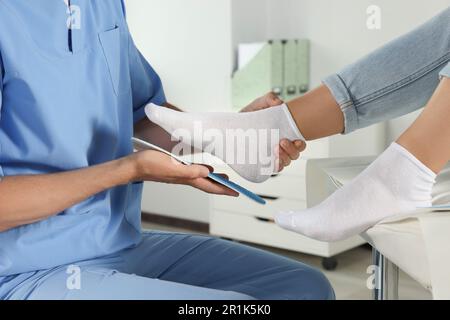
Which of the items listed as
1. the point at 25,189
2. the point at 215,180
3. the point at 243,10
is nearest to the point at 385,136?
the point at 243,10

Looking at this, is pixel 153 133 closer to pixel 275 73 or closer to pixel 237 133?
pixel 237 133

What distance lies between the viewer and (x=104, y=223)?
0.99 metres

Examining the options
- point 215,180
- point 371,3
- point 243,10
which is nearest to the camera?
point 215,180

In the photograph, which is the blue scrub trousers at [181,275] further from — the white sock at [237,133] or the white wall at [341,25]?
the white wall at [341,25]

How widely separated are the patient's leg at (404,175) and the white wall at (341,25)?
1.66 m

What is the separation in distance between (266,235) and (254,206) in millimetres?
117

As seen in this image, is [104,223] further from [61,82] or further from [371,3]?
[371,3]

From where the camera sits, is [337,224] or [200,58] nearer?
[337,224]

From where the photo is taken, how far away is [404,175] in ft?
2.61

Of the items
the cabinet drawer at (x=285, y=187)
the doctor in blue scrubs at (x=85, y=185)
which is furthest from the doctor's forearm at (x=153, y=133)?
the cabinet drawer at (x=285, y=187)

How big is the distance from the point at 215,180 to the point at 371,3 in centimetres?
174

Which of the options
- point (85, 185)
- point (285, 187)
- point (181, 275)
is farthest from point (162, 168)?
point (285, 187)

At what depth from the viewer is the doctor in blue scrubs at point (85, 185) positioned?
85cm

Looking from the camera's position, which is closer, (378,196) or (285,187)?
(378,196)
